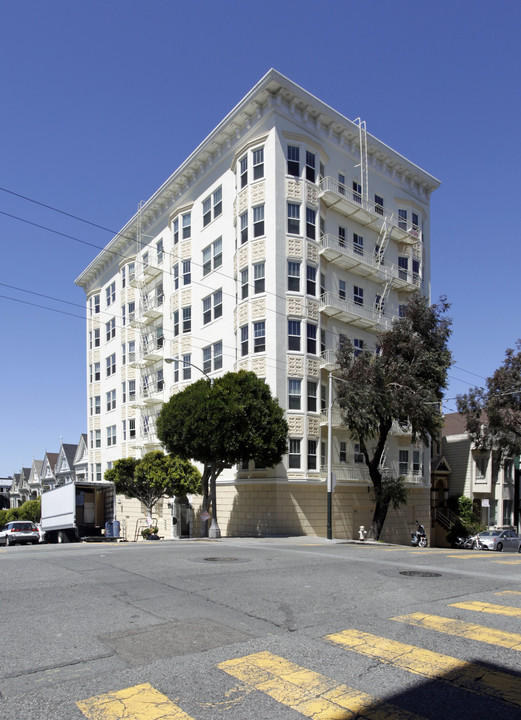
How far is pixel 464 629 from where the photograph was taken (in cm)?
809

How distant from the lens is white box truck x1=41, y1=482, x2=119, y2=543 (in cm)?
3194

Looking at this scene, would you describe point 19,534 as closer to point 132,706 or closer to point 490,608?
point 490,608

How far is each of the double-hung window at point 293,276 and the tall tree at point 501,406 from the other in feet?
52.8

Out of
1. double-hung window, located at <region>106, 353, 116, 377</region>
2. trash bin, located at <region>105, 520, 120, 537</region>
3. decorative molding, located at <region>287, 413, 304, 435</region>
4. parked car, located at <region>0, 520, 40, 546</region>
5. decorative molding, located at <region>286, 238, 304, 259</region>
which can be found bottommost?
parked car, located at <region>0, 520, 40, 546</region>

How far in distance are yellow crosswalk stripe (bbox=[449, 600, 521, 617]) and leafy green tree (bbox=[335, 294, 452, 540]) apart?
19901mm

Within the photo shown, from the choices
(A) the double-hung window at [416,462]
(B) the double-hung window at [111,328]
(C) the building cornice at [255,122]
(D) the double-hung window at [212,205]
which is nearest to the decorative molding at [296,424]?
(A) the double-hung window at [416,462]

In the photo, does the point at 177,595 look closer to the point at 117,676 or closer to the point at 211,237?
the point at 117,676

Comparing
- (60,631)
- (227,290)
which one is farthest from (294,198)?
(60,631)

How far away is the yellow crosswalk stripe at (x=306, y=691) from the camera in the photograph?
5.27 metres

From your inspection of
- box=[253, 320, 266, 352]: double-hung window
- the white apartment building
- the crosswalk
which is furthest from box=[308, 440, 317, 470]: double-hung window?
the crosswalk

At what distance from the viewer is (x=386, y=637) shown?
7.60 m

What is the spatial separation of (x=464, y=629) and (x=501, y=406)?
35347mm

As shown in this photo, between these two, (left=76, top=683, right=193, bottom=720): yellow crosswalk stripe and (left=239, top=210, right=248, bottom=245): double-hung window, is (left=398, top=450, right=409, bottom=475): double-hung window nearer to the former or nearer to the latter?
(left=239, top=210, right=248, bottom=245): double-hung window

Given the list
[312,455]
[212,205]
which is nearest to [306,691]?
[312,455]
